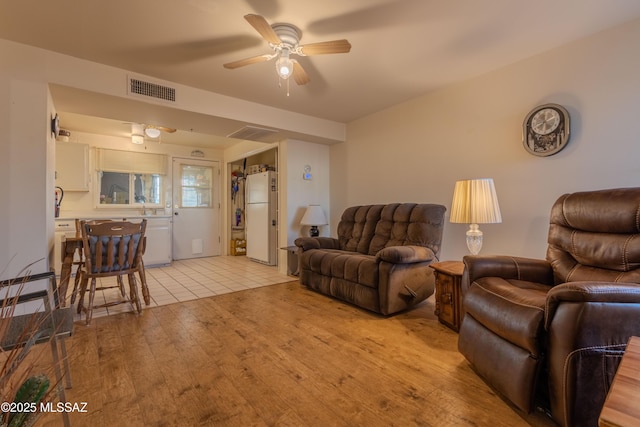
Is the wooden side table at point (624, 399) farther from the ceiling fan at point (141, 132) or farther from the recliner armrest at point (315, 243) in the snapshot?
the ceiling fan at point (141, 132)

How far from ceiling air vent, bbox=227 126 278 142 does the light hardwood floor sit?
7.37 ft

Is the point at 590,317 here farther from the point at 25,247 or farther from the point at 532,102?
the point at 25,247

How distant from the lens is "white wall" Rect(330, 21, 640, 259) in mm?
2080

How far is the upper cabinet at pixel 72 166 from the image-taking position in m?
4.32

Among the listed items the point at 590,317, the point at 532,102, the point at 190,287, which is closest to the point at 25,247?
the point at 190,287

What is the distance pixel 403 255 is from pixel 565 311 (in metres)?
1.30

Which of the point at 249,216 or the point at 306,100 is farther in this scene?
the point at 249,216

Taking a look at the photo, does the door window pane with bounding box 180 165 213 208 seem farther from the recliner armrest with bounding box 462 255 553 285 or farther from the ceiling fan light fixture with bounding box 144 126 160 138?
the recliner armrest with bounding box 462 255 553 285

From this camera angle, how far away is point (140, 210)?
529cm

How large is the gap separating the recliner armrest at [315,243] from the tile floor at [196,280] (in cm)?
73

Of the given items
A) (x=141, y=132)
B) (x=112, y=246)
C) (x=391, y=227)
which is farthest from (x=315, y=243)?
(x=141, y=132)

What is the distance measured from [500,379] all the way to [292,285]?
2574 mm

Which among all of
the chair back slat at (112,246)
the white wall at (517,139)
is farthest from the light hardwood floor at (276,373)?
the white wall at (517,139)

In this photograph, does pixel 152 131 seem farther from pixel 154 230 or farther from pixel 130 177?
pixel 154 230
